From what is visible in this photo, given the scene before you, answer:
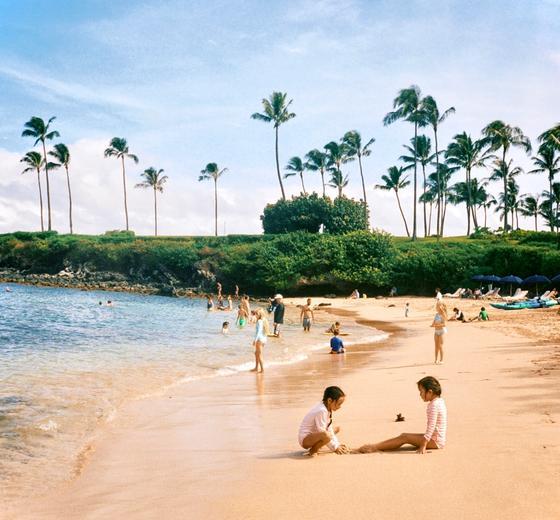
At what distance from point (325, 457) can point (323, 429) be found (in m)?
0.33

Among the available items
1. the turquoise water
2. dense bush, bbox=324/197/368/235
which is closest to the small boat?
the turquoise water

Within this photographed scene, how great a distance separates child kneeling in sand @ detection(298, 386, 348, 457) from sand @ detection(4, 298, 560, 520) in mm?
Answer: 185

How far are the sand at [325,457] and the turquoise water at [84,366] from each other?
25.4 inches

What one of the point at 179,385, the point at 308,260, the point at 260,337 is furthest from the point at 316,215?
the point at 179,385

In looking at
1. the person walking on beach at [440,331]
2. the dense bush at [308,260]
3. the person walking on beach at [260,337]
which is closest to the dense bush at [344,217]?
the dense bush at [308,260]

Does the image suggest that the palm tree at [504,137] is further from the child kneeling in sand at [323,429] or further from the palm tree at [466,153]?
the child kneeling in sand at [323,429]

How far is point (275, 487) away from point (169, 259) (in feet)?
212

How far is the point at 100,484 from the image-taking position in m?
6.76

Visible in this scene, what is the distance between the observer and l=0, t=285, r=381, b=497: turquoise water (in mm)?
8477

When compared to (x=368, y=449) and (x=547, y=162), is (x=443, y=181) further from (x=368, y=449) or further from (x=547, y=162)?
(x=368, y=449)

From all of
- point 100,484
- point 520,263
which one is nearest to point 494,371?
point 100,484

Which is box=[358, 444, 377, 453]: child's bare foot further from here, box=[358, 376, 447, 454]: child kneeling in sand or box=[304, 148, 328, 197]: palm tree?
box=[304, 148, 328, 197]: palm tree

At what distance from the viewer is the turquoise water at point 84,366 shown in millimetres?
8477

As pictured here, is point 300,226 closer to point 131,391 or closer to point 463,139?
point 463,139
